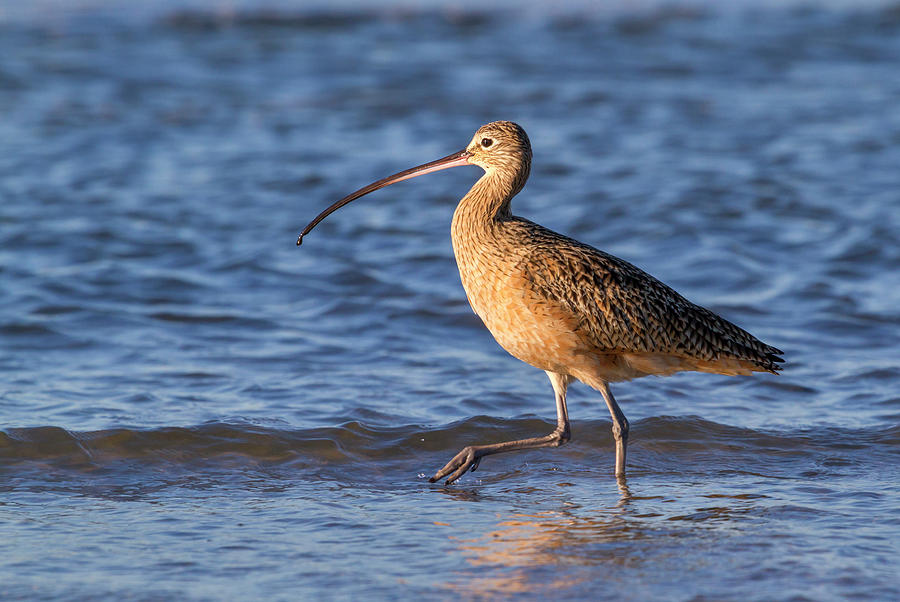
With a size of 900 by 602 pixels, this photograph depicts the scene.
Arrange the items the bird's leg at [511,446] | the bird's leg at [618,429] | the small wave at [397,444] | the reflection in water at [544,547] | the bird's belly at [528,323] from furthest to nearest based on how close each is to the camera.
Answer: the small wave at [397,444] → the bird's leg at [618,429] → the bird's leg at [511,446] → the bird's belly at [528,323] → the reflection in water at [544,547]

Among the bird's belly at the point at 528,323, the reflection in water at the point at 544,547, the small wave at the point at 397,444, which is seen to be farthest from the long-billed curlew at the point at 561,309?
the reflection in water at the point at 544,547

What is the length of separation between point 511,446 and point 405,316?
2796mm

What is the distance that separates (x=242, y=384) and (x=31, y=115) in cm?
816

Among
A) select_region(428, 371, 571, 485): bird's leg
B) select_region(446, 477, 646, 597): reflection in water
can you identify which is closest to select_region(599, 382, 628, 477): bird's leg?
→ select_region(428, 371, 571, 485): bird's leg

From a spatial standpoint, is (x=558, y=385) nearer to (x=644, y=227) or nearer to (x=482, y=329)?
(x=482, y=329)

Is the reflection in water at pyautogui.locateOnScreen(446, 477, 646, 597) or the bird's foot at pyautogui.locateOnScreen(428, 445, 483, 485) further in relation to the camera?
the bird's foot at pyautogui.locateOnScreen(428, 445, 483, 485)

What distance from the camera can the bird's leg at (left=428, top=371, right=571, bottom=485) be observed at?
5.99m

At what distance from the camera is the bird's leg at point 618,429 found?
20.1 ft

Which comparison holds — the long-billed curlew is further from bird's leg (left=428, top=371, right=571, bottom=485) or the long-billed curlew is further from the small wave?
the small wave

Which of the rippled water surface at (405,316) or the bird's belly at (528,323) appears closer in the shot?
the rippled water surface at (405,316)

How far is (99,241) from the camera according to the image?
10.4 meters

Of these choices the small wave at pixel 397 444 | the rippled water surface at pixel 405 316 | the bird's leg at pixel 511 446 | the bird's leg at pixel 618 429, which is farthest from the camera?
the small wave at pixel 397 444

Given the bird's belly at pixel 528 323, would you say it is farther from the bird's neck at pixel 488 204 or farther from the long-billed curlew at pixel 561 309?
the bird's neck at pixel 488 204

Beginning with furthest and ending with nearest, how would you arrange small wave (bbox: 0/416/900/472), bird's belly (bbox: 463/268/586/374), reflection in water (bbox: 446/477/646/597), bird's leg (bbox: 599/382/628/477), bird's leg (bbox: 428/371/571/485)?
small wave (bbox: 0/416/900/472) < bird's leg (bbox: 599/382/628/477) < bird's leg (bbox: 428/371/571/485) < bird's belly (bbox: 463/268/586/374) < reflection in water (bbox: 446/477/646/597)
